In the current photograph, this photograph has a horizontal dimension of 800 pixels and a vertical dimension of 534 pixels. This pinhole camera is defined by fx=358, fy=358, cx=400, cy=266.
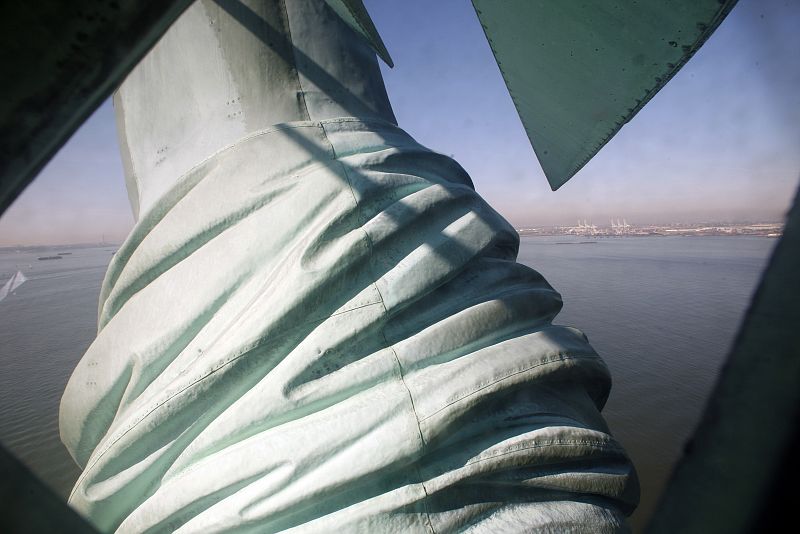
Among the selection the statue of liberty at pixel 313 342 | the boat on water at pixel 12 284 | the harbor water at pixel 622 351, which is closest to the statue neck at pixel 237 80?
the statue of liberty at pixel 313 342

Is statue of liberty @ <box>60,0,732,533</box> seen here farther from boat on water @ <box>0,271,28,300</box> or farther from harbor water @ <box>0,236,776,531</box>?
boat on water @ <box>0,271,28,300</box>

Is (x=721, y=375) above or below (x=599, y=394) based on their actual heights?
above

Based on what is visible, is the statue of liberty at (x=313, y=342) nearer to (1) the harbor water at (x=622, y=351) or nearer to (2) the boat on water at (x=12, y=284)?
(1) the harbor water at (x=622, y=351)

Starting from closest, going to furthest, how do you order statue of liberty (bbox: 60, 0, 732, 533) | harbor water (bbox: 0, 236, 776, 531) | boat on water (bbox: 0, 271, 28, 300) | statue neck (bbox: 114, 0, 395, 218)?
statue of liberty (bbox: 60, 0, 732, 533) → statue neck (bbox: 114, 0, 395, 218) → harbor water (bbox: 0, 236, 776, 531) → boat on water (bbox: 0, 271, 28, 300)

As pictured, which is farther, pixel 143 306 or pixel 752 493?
pixel 143 306

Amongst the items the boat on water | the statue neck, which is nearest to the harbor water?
the boat on water

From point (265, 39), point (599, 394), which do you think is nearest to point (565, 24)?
point (265, 39)

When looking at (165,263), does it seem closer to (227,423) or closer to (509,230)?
(227,423)
